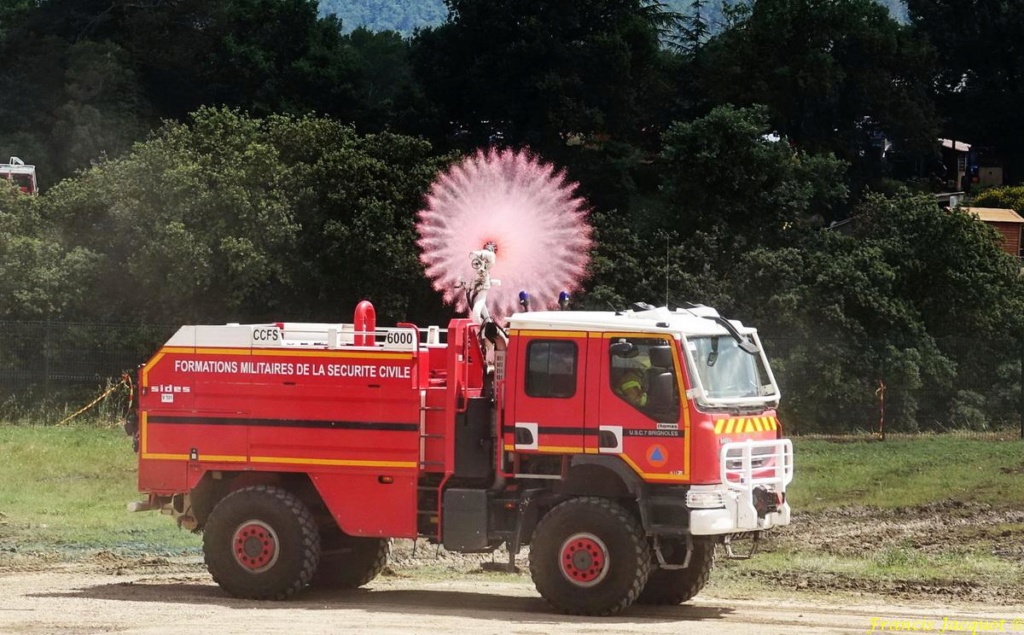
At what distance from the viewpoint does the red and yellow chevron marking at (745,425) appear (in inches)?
624

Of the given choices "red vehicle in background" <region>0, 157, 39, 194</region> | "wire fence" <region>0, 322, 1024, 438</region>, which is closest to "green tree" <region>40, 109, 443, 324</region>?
"wire fence" <region>0, 322, 1024, 438</region>

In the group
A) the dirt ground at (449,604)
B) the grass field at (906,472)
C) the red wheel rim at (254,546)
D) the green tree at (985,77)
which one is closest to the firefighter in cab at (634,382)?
the dirt ground at (449,604)

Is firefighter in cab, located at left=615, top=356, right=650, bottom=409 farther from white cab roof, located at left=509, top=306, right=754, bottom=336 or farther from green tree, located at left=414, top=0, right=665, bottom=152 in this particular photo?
green tree, located at left=414, top=0, right=665, bottom=152

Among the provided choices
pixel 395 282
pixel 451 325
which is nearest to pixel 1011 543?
pixel 451 325

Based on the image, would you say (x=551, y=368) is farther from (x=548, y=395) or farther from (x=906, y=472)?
(x=906, y=472)

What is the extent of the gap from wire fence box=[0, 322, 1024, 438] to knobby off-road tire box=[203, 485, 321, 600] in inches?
882

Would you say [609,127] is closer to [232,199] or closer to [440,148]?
[440,148]

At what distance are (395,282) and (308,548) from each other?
26218 millimetres

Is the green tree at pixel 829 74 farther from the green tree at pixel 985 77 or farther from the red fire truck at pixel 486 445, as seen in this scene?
the red fire truck at pixel 486 445

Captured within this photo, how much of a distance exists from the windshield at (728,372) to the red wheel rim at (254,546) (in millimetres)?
4995

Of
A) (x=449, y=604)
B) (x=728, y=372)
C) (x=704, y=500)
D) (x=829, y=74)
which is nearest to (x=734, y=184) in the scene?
(x=829, y=74)

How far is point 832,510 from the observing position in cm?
2628

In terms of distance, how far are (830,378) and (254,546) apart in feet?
77.3

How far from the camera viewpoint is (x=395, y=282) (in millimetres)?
42812
